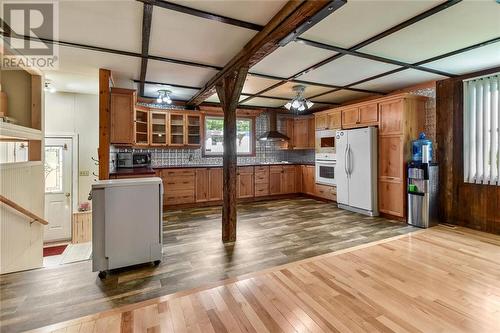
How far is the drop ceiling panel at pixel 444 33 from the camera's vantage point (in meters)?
2.19

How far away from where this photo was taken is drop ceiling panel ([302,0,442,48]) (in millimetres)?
2082

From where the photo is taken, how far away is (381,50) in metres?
3.00

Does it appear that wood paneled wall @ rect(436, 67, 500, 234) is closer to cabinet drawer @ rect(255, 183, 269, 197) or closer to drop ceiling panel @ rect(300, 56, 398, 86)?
drop ceiling panel @ rect(300, 56, 398, 86)

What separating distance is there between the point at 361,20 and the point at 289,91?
2.70 meters

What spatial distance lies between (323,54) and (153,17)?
Result: 6.71 ft

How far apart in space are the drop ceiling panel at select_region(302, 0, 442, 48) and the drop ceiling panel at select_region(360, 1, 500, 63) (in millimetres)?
262

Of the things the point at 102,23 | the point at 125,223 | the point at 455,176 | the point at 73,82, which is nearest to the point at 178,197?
the point at 125,223

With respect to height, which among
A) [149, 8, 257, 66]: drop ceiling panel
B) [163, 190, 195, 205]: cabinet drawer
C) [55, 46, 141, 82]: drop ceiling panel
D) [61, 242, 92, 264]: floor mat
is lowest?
[61, 242, 92, 264]: floor mat

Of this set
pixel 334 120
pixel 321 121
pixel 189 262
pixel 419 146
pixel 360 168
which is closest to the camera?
pixel 189 262

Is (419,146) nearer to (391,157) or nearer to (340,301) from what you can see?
(391,157)

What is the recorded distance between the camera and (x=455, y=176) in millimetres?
4160

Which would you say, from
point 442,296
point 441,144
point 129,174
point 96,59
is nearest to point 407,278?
point 442,296

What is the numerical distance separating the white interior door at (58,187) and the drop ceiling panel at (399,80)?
20.5 ft

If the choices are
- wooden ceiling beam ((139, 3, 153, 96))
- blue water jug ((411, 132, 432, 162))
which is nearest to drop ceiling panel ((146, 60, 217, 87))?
wooden ceiling beam ((139, 3, 153, 96))
